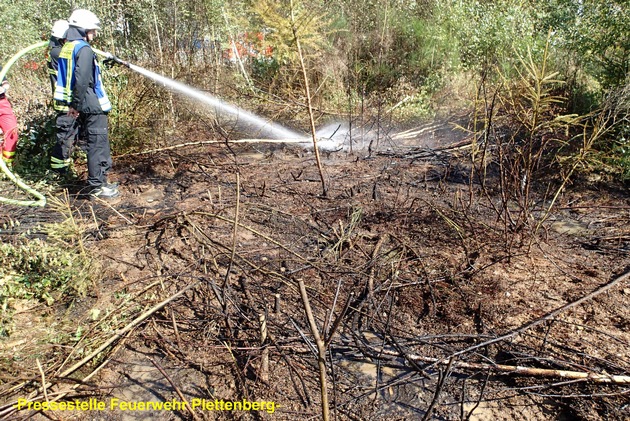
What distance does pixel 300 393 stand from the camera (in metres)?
2.61

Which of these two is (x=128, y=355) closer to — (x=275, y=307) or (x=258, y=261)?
(x=275, y=307)

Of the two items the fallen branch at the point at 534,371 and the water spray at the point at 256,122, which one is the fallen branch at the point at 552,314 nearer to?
the fallen branch at the point at 534,371

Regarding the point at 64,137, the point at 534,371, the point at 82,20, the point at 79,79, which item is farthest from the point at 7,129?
the point at 534,371

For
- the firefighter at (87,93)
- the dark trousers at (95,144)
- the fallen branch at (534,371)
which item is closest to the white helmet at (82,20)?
the firefighter at (87,93)

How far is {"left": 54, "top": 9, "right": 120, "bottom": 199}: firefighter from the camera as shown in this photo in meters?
5.01

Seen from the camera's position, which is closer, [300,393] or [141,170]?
[300,393]

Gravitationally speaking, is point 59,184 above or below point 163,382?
above

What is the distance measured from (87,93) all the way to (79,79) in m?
0.20

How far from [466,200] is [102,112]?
15.0ft

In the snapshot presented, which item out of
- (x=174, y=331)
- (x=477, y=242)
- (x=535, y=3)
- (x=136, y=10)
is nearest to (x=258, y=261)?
(x=174, y=331)

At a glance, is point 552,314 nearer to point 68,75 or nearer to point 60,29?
point 68,75

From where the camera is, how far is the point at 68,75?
5078 mm

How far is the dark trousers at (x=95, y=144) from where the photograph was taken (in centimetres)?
530

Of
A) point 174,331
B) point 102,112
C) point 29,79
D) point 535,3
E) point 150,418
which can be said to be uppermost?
point 535,3
